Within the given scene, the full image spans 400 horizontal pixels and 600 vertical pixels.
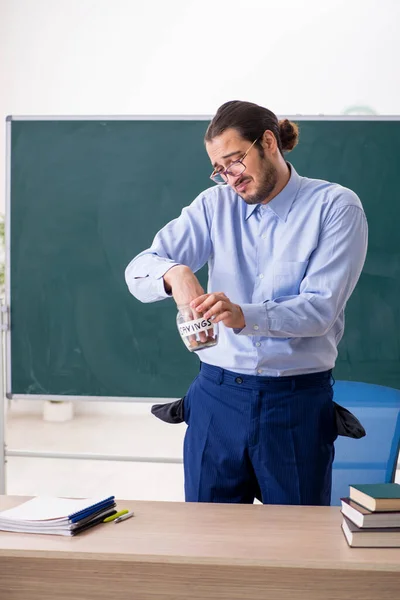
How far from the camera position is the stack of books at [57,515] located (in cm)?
154

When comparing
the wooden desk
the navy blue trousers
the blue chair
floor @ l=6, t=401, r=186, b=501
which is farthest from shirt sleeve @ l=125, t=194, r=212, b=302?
floor @ l=6, t=401, r=186, b=501

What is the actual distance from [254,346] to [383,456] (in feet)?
1.88

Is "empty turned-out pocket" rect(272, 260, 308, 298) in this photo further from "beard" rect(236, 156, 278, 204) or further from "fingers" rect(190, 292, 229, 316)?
"fingers" rect(190, 292, 229, 316)

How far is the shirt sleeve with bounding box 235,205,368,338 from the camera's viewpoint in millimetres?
1809

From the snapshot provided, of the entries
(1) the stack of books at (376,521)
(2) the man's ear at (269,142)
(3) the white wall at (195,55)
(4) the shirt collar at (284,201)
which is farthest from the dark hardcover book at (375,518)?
(3) the white wall at (195,55)

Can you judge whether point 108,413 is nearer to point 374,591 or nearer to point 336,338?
point 336,338

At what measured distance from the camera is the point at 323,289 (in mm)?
1875

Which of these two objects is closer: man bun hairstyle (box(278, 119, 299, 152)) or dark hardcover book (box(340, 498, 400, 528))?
dark hardcover book (box(340, 498, 400, 528))

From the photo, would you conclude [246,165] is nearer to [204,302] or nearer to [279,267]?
[279,267]

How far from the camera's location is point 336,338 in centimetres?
201

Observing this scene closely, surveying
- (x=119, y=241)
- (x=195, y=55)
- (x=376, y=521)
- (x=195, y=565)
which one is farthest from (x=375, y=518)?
(x=195, y=55)

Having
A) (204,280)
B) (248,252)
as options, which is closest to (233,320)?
(248,252)

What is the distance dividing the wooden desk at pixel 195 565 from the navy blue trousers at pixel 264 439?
1.01ft

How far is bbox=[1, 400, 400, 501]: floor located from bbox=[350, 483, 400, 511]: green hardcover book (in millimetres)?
2647
